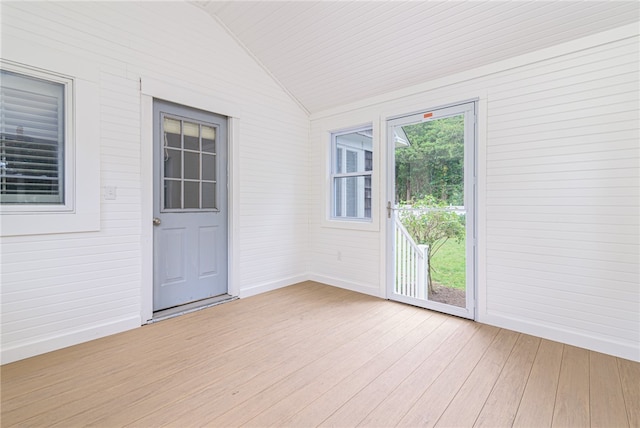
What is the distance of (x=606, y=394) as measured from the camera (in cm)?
191

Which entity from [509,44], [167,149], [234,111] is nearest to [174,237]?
[167,149]

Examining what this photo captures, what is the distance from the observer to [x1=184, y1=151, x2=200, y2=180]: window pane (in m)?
3.43

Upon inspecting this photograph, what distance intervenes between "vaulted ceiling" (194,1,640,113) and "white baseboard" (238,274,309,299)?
8.58ft

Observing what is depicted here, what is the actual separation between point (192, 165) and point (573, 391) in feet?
12.6

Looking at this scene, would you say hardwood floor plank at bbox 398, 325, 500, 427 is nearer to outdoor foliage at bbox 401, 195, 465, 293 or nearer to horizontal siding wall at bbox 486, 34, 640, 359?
horizontal siding wall at bbox 486, 34, 640, 359

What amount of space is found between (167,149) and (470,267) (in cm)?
346

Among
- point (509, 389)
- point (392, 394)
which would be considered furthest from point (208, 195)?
point (509, 389)

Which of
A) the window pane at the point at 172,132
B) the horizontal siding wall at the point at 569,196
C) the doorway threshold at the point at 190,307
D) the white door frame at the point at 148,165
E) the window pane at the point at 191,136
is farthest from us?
the window pane at the point at 191,136

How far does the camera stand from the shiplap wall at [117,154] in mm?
2334

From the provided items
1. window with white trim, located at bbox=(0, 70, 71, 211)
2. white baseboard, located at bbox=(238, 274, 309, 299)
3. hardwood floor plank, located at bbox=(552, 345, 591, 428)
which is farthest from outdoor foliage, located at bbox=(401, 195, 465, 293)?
window with white trim, located at bbox=(0, 70, 71, 211)

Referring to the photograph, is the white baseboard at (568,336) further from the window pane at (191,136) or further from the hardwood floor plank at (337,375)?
the window pane at (191,136)

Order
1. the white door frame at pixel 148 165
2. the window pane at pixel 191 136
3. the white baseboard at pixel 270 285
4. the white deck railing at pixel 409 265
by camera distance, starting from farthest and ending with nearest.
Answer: the white baseboard at pixel 270 285 → the white deck railing at pixel 409 265 → the window pane at pixel 191 136 → the white door frame at pixel 148 165

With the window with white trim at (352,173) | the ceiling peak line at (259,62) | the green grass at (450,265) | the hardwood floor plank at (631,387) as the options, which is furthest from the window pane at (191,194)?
the hardwood floor plank at (631,387)

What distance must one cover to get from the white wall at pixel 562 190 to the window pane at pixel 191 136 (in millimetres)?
2682
